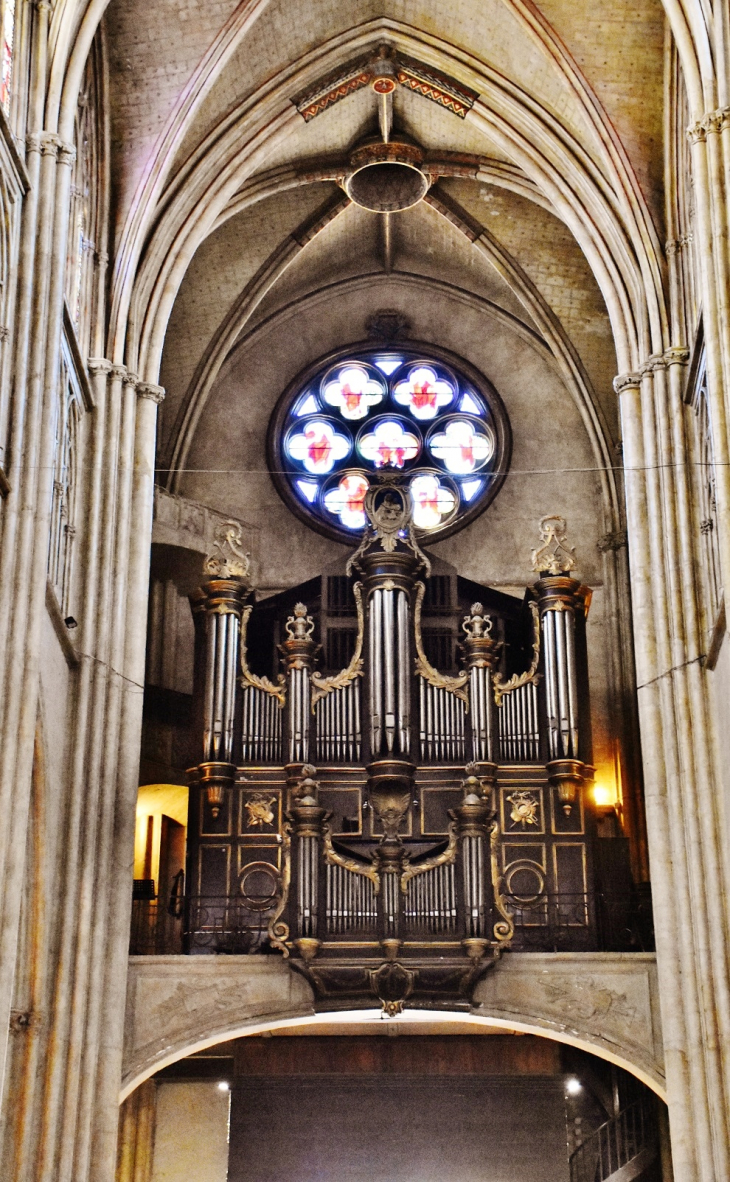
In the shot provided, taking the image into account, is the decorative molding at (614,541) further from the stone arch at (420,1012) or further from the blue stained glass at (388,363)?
the stone arch at (420,1012)

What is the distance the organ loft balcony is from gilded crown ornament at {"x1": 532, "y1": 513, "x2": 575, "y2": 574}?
1.1 inches

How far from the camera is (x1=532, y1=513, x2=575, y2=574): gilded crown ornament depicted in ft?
71.8

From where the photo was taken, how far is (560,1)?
20641 millimetres

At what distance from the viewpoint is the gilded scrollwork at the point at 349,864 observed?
1944 centimetres

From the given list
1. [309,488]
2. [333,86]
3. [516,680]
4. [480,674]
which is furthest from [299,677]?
[333,86]

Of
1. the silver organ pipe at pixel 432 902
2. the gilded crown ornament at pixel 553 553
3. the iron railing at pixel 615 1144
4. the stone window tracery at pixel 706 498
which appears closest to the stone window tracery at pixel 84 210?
the gilded crown ornament at pixel 553 553

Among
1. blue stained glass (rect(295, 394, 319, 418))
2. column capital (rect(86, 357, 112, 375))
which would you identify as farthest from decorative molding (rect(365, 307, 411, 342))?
column capital (rect(86, 357, 112, 375))

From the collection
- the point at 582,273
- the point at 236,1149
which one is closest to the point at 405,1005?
the point at 236,1149

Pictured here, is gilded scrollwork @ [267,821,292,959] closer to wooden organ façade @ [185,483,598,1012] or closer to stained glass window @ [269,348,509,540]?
wooden organ façade @ [185,483,598,1012]

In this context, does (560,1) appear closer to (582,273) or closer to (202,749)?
(582,273)

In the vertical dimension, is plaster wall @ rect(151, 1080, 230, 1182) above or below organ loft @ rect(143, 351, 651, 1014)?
below

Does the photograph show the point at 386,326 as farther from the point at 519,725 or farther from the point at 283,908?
the point at 283,908

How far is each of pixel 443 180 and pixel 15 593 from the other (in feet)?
38.4

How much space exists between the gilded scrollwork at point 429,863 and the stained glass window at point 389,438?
6.84 metres
